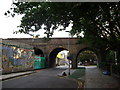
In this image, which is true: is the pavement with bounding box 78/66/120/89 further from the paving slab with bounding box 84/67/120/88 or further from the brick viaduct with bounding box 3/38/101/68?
the brick viaduct with bounding box 3/38/101/68

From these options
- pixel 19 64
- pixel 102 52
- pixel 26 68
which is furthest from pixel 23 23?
pixel 102 52

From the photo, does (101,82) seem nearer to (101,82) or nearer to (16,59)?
(101,82)

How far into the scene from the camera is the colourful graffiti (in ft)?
53.5

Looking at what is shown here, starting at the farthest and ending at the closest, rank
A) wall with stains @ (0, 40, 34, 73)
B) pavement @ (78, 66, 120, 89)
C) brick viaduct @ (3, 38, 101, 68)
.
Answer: brick viaduct @ (3, 38, 101, 68) < wall with stains @ (0, 40, 34, 73) < pavement @ (78, 66, 120, 89)

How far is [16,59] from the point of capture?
1883 cm

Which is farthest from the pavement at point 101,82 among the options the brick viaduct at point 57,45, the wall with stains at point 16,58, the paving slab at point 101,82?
the brick viaduct at point 57,45

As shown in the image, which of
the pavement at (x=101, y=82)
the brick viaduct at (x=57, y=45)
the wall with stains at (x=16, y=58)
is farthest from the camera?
the brick viaduct at (x=57, y=45)

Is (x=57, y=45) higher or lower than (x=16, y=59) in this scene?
higher

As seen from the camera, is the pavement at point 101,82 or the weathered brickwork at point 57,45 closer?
the pavement at point 101,82

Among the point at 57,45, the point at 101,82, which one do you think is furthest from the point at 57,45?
the point at 101,82

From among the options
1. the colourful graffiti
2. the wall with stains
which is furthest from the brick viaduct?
the colourful graffiti

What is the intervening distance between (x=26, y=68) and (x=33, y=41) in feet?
36.8

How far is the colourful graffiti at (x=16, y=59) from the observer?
53.5ft

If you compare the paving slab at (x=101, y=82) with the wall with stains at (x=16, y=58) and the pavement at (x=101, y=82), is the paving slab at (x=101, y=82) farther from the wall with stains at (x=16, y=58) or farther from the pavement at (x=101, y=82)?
the wall with stains at (x=16, y=58)
